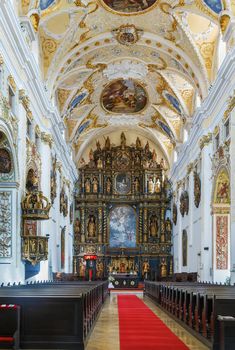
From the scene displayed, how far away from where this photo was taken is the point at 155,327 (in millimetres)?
10992

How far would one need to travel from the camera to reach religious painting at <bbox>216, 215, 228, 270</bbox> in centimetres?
2108

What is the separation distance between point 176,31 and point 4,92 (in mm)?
9149

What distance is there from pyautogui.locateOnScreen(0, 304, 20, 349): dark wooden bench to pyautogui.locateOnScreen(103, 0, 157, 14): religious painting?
14827mm

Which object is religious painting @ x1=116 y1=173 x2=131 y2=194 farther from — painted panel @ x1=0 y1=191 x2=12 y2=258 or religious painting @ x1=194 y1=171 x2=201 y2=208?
painted panel @ x1=0 y1=191 x2=12 y2=258

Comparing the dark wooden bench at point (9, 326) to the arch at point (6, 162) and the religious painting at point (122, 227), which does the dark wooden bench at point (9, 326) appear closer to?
the arch at point (6, 162)

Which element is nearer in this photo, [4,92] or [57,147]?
[4,92]

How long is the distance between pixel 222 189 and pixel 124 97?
12771mm

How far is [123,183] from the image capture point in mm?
37875

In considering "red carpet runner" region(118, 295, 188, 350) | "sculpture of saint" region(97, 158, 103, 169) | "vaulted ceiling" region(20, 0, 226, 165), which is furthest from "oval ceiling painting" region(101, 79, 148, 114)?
"red carpet runner" region(118, 295, 188, 350)

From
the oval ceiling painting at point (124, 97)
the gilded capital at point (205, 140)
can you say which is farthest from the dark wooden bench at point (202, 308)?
the oval ceiling painting at point (124, 97)

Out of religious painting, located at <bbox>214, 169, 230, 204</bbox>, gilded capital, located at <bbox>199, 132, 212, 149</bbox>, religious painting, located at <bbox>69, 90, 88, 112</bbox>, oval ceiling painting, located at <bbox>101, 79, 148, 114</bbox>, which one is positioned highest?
oval ceiling painting, located at <bbox>101, 79, 148, 114</bbox>

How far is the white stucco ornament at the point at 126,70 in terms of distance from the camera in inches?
1052

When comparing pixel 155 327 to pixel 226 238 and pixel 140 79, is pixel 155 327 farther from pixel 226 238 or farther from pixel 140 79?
pixel 140 79

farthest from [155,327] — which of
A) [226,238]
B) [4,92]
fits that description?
[226,238]
